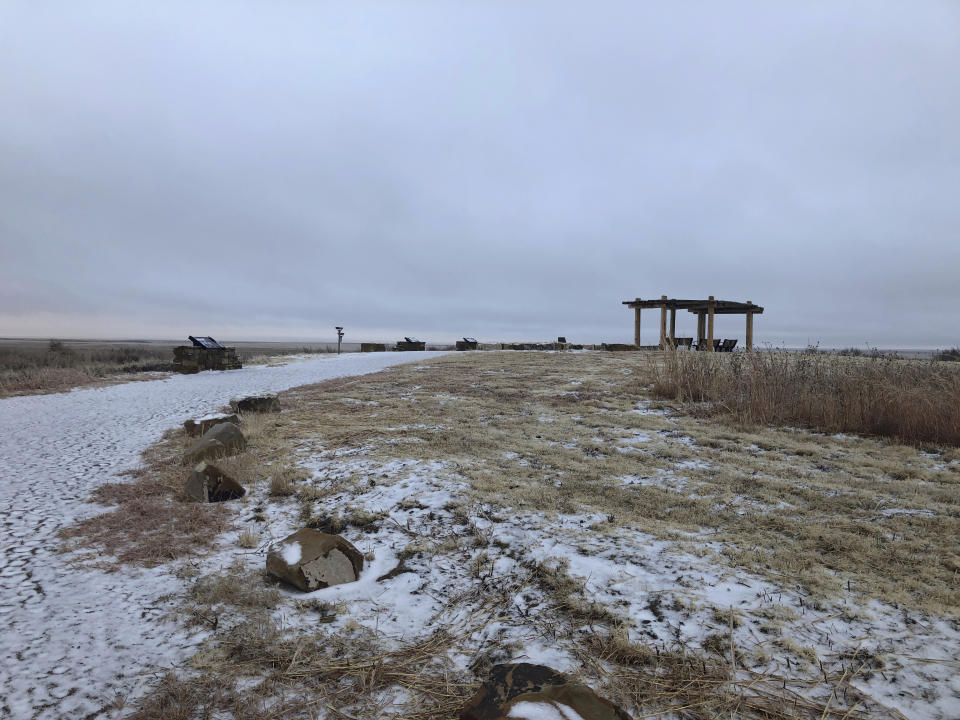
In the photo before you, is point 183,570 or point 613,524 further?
point 613,524

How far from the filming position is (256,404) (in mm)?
8430

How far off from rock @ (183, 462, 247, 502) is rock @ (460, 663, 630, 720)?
144 inches

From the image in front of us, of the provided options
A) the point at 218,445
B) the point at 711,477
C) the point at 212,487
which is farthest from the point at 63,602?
the point at 711,477

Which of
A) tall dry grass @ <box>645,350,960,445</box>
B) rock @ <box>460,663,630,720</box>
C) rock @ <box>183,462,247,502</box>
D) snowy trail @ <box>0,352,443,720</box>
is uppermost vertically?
tall dry grass @ <box>645,350,960,445</box>

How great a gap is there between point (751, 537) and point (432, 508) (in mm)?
2447

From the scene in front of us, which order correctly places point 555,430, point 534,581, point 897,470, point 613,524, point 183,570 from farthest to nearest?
1. point 555,430
2. point 897,470
3. point 613,524
4. point 183,570
5. point 534,581

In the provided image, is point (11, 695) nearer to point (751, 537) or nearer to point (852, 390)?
point (751, 537)

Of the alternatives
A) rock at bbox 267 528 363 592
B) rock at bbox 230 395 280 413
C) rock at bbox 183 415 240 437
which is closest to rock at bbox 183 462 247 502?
rock at bbox 267 528 363 592

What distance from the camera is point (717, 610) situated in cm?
246

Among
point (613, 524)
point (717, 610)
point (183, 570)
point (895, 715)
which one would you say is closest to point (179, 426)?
point (183, 570)

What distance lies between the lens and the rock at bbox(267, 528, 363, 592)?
9.46 feet

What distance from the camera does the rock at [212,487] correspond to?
445 cm

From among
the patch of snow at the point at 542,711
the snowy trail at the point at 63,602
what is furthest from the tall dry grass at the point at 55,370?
the patch of snow at the point at 542,711

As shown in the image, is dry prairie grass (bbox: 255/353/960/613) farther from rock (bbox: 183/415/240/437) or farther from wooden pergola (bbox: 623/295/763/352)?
wooden pergola (bbox: 623/295/763/352)
